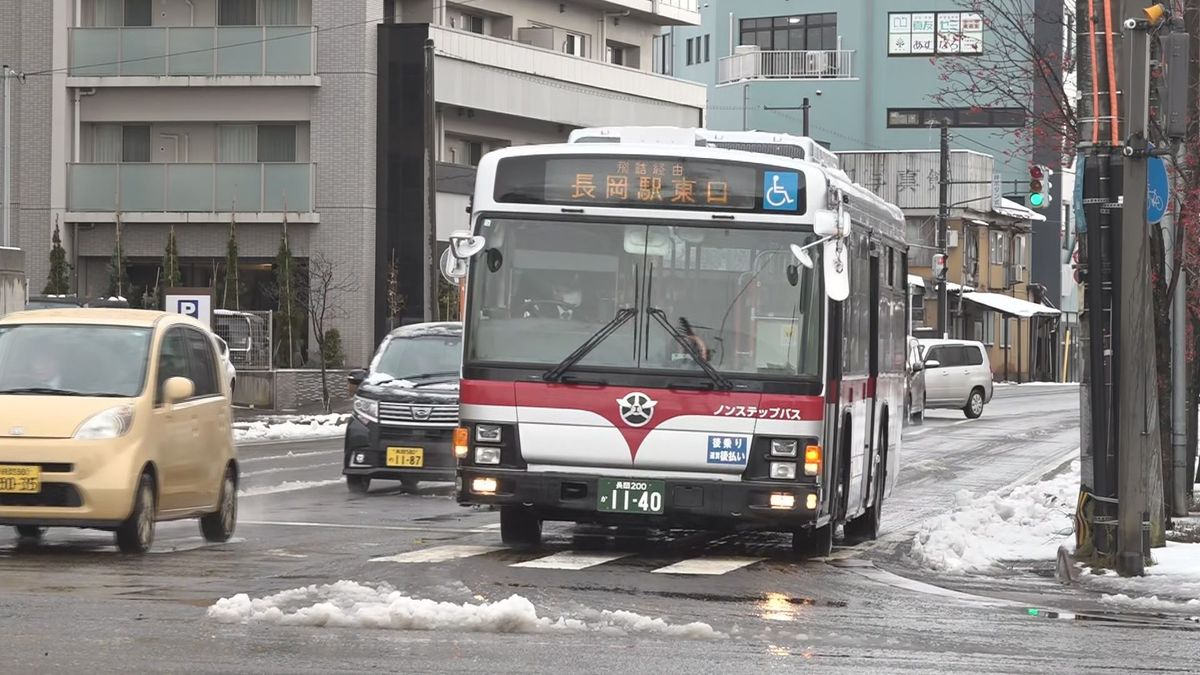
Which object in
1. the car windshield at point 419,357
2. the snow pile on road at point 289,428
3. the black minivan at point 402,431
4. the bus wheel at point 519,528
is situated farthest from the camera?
the snow pile on road at point 289,428

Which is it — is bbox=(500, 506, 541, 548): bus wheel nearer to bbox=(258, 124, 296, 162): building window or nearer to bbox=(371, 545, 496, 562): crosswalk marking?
bbox=(371, 545, 496, 562): crosswalk marking

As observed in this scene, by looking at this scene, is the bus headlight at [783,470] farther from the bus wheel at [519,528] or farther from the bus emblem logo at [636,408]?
the bus wheel at [519,528]

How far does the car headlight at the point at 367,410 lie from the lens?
22281 mm

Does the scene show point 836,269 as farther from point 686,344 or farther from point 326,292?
point 326,292

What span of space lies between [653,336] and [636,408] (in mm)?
523

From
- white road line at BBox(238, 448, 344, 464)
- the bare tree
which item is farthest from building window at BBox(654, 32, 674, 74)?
white road line at BBox(238, 448, 344, 464)

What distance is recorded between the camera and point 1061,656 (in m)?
10.1

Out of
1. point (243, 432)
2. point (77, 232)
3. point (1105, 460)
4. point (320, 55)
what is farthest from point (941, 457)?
point (77, 232)

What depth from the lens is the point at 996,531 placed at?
18.0 metres

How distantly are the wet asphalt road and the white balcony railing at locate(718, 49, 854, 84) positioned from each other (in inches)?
2668

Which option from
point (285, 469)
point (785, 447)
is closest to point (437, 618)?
point (785, 447)

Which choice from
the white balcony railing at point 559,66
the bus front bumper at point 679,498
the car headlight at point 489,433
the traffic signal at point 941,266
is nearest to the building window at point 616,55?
the white balcony railing at point 559,66

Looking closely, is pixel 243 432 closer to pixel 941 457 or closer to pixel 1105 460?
pixel 941 457

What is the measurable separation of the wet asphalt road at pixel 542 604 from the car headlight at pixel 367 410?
245 cm
